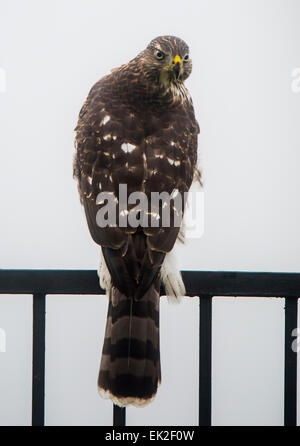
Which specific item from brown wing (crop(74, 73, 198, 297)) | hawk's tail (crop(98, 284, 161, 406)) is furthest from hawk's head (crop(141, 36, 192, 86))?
hawk's tail (crop(98, 284, 161, 406))

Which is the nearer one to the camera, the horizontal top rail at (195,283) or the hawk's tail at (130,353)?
the horizontal top rail at (195,283)

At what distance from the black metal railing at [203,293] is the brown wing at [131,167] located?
1.03 feet

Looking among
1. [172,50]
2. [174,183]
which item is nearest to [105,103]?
[172,50]

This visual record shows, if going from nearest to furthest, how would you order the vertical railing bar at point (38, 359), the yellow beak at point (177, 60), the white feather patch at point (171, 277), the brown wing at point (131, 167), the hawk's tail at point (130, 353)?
the vertical railing bar at point (38, 359) < the hawk's tail at point (130, 353) < the brown wing at point (131, 167) < the white feather patch at point (171, 277) < the yellow beak at point (177, 60)

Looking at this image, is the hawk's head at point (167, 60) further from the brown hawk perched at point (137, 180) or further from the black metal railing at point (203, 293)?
the black metal railing at point (203, 293)

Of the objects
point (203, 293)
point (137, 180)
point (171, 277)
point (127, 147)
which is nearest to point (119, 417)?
point (203, 293)

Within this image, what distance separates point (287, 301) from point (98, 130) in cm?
97

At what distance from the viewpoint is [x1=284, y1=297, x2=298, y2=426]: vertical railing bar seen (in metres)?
1.27

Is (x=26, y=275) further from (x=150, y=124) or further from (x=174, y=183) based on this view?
(x=150, y=124)

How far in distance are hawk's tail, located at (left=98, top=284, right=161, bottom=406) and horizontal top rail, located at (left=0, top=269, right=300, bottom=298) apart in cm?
23

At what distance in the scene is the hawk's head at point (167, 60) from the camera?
208 cm

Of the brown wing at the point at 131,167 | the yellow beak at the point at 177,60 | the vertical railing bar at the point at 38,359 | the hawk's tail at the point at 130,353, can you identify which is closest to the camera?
the vertical railing bar at the point at 38,359

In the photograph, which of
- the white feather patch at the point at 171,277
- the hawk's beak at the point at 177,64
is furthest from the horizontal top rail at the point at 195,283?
the hawk's beak at the point at 177,64

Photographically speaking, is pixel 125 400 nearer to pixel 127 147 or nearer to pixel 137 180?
pixel 137 180
